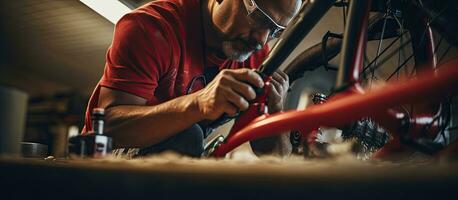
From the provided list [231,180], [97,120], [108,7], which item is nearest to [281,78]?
[97,120]

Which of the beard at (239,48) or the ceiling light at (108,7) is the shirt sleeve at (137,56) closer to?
the beard at (239,48)

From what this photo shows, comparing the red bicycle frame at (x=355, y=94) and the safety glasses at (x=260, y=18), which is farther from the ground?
the safety glasses at (x=260, y=18)

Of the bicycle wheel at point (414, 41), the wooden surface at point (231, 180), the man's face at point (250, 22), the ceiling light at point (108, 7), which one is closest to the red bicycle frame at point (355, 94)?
the bicycle wheel at point (414, 41)

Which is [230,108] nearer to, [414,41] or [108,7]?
[414,41]

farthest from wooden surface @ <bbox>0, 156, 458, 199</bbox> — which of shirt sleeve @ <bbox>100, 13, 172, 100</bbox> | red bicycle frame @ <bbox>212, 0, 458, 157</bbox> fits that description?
shirt sleeve @ <bbox>100, 13, 172, 100</bbox>

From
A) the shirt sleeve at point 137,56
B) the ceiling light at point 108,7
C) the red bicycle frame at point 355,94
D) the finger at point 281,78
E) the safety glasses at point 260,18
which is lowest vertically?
the red bicycle frame at point 355,94

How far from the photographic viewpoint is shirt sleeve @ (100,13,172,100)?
1.11 meters

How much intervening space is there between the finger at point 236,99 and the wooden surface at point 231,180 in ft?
1.59

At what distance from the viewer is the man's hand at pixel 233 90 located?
79 centimetres

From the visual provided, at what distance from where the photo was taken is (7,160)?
370 millimetres

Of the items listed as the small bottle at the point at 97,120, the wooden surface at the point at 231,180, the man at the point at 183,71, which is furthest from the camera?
the man at the point at 183,71

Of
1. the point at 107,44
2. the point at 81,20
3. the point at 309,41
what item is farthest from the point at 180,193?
the point at 107,44

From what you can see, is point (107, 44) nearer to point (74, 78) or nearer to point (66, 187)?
point (74, 78)

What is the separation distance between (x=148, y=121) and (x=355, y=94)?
0.59 m
